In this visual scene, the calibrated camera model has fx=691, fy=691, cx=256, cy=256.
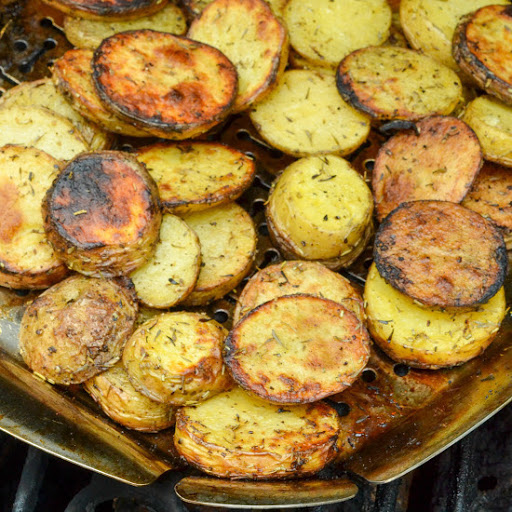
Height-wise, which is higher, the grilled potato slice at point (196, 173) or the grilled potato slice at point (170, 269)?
the grilled potato slice at point (196, 173)

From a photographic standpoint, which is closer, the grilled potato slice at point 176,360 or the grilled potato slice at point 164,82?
the grilled potato slice at point 176,360

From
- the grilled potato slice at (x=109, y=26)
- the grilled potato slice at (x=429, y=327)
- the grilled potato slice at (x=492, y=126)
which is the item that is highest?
the grilled potato slice at (x=109, y=26)

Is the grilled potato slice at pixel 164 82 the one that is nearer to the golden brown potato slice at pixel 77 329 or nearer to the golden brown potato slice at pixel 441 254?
the golden brown potato slice at pixel 77 329

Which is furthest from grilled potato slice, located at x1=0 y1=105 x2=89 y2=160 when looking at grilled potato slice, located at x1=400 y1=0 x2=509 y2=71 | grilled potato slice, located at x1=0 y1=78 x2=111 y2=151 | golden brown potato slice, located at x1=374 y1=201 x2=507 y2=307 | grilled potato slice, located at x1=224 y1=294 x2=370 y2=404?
grilled potato slice, located at x1=400 y1=0 x2=509 y2=71

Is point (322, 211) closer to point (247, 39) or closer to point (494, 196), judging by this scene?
point (494, 196)

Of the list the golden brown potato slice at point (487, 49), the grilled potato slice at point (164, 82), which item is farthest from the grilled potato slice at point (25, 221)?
the golden brown potato slice at point (487, 49)

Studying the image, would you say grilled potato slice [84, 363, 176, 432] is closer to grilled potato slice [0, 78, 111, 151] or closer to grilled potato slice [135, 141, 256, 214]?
grilled potato slice [135, 141, 256, 214]

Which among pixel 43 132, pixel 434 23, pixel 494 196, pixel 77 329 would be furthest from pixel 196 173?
pixel 434 23
